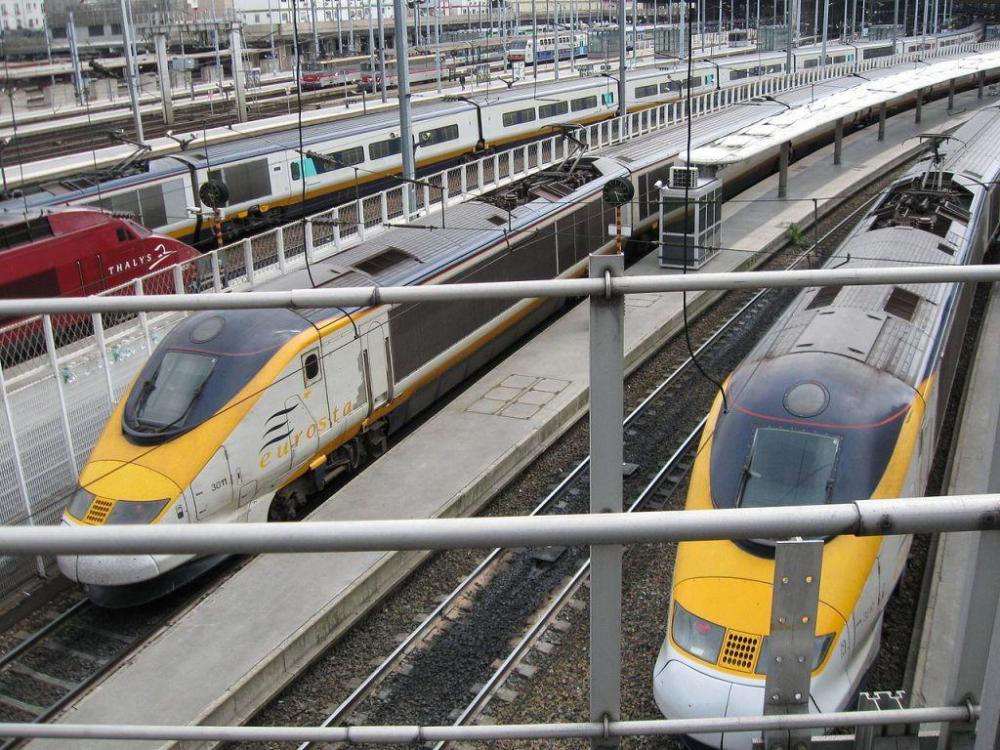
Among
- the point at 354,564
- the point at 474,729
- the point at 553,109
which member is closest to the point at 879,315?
the point at 354,564

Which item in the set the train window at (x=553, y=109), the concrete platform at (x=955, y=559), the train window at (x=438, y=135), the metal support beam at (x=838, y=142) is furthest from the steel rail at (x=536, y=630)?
the train window at (x=553, y=109)

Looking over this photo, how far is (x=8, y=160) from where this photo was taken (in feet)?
103

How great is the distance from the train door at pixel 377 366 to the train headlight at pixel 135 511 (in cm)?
299

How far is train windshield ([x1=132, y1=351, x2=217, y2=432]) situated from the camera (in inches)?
366

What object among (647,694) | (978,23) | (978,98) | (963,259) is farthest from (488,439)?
(978,23)

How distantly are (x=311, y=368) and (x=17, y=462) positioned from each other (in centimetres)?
287

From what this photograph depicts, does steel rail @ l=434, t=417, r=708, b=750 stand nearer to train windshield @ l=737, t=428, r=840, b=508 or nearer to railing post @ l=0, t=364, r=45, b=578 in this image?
train windshield @ l=737, t=428, r=840, b=508

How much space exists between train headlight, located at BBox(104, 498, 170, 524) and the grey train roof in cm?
525

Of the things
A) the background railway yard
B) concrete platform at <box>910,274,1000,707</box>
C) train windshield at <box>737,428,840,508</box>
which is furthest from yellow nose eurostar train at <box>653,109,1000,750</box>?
the background railway yard

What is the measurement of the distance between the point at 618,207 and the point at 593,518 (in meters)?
15.1

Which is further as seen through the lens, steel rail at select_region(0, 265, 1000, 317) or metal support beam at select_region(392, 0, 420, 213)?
metal support beam at select_region(392, 0, 420, 213)

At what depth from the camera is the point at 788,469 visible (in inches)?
270

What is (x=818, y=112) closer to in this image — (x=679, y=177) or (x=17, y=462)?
(x=679, y=177)

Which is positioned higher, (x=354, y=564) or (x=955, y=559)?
(x=354, y=564)
